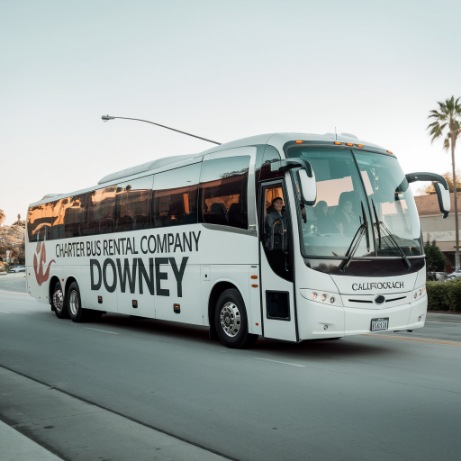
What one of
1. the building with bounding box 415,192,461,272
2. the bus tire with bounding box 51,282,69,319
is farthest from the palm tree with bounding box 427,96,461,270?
the bus tire with bounding box 51,282,69,319

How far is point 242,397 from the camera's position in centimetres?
784

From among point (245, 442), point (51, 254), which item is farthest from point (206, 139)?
point (245, 442)

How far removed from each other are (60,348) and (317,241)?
17.8ft

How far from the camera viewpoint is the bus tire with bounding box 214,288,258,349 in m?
11.6

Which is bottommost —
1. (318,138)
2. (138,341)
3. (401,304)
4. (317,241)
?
(138,341)

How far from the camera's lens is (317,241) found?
10.3 m

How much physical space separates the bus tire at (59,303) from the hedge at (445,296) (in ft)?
37.3

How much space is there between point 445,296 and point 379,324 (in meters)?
11.7

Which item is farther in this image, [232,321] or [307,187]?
[232,321]

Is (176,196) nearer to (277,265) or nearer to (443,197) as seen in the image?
(277,265)

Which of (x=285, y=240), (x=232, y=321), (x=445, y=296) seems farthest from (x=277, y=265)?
(x=445, y=296)

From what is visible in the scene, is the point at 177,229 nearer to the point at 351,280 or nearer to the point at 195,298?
the point at 195,298

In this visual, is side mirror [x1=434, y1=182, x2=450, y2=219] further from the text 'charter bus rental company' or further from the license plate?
the license plate

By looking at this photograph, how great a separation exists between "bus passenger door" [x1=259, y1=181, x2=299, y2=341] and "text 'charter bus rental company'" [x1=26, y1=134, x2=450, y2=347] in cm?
2
